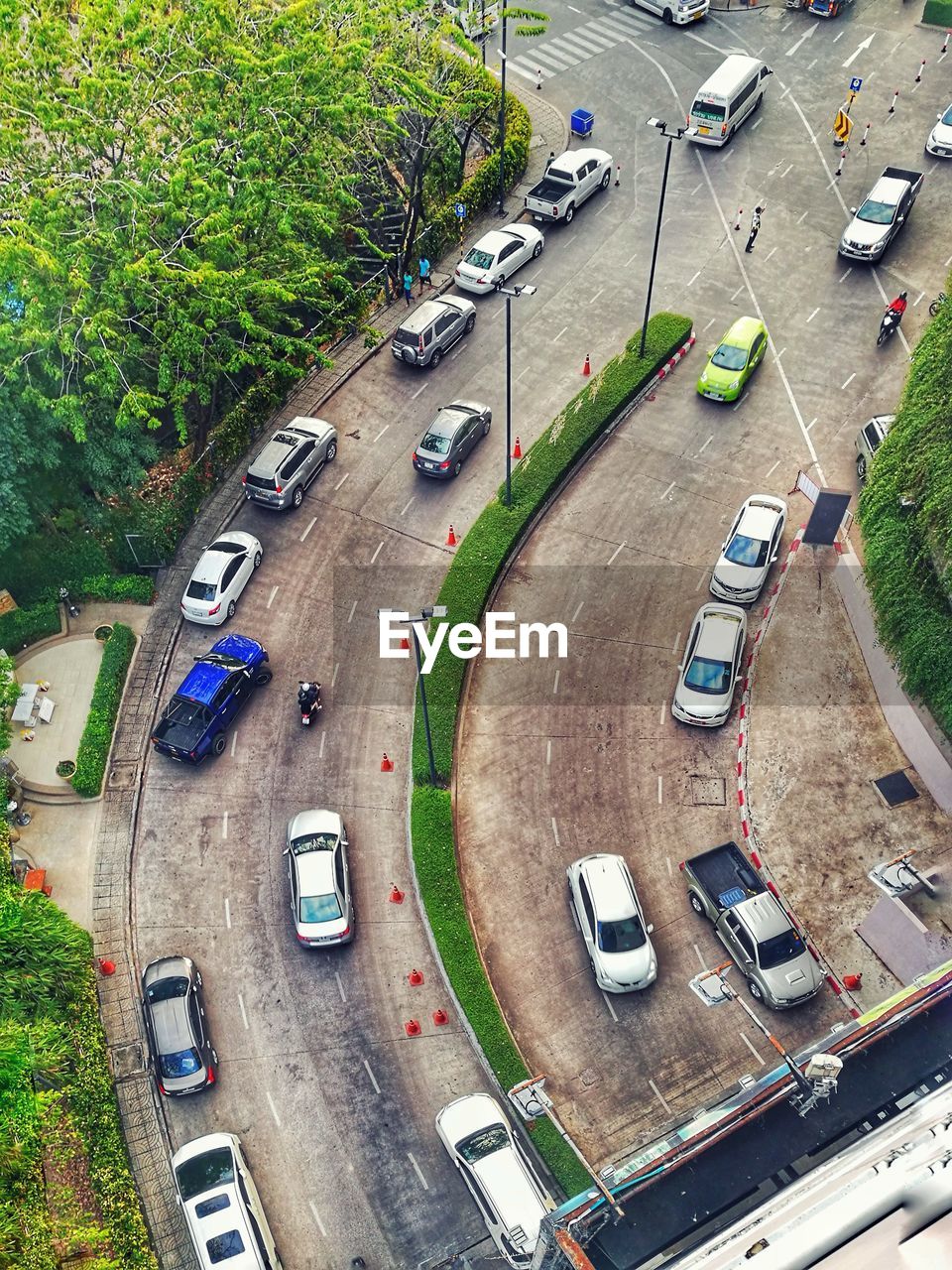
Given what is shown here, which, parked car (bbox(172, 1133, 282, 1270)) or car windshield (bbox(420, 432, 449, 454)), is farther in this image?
car windshield (bbox(420, 432, 449, 454))

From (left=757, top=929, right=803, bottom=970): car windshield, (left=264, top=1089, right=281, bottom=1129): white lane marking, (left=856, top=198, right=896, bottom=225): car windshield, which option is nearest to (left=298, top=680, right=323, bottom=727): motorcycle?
(left=264, top=1089, right=281, bottom=1129): white lane marking

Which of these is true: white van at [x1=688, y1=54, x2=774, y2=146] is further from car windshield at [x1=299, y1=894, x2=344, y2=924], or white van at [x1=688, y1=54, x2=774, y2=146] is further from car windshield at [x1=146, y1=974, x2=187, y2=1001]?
car windshield at [x1=146, y1=974, x2=187, y2=1001]

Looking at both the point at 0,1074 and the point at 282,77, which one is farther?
the point at 282,77

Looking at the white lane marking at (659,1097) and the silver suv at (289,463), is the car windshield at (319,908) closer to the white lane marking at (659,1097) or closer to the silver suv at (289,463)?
the white lane marking at (659,1097)

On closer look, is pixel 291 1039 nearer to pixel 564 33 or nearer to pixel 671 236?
pixel 671 236

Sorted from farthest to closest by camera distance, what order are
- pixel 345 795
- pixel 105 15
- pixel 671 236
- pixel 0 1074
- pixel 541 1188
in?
1. pixel 671 236
2. pixel 105 15
3. pixel 345 795
4. pixel 541 1188
5. pixel 0 1074

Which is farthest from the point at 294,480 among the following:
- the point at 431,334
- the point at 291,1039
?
the point at 291,1039
